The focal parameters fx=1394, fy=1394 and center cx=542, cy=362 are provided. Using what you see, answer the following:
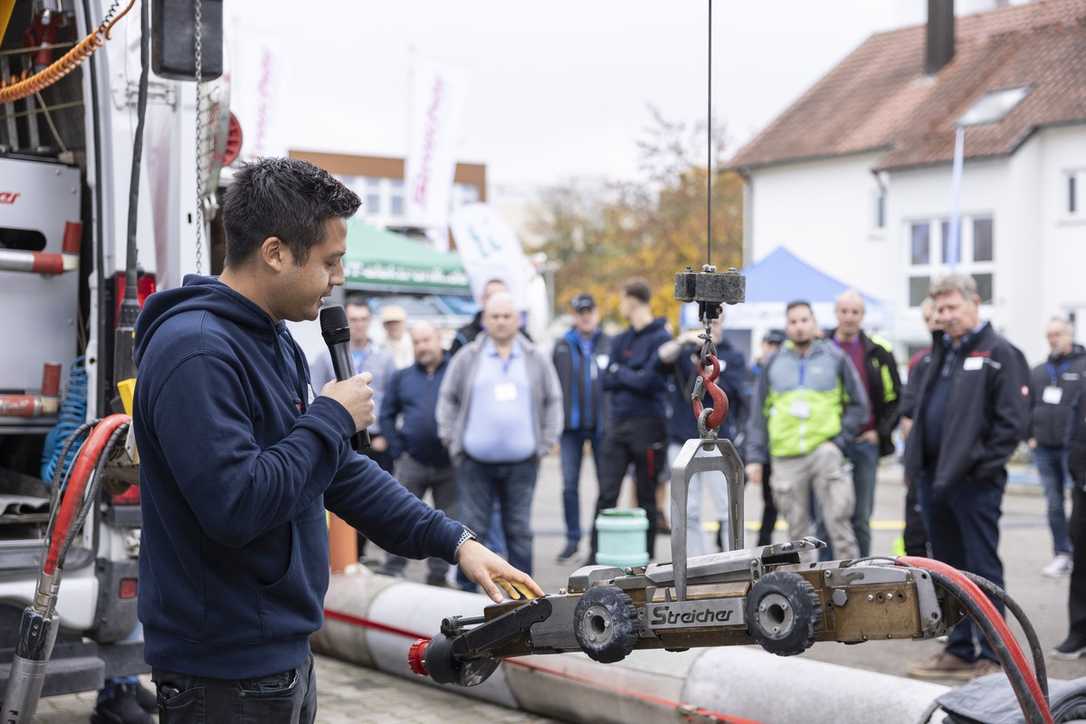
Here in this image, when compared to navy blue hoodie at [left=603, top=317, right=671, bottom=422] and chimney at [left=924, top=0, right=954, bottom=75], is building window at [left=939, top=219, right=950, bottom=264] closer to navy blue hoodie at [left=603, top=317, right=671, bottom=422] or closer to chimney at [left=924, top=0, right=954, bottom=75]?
chimney at [left=924, top=0, right=954, bottom=75]

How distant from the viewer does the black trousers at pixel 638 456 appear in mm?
10297

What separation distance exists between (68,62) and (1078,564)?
565cm

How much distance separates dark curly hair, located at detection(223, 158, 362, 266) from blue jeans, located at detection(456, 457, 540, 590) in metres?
6.01

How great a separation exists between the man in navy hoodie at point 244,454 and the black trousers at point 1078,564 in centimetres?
559

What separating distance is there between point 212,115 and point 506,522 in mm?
4114

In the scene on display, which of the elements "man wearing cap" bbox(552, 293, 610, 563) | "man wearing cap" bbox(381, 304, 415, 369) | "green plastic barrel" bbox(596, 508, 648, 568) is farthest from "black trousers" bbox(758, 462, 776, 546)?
"man wearing cap" bbox(381, 304, 415, 369)

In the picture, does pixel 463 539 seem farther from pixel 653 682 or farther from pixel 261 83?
pixel 261 83

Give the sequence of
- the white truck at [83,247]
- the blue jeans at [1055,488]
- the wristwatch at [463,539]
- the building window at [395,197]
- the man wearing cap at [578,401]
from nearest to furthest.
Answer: the wristwatch at [463,539]
the white truck at [83,247]
the blue jeans at [1055,488]
the man wearing cap at [578,401]
the building window at [395,197]

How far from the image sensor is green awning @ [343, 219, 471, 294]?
17.5 metres

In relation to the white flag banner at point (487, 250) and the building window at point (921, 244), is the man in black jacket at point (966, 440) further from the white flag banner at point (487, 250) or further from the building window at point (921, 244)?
the building window at point (921, 244)

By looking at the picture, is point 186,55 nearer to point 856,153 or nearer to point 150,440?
point 150,440

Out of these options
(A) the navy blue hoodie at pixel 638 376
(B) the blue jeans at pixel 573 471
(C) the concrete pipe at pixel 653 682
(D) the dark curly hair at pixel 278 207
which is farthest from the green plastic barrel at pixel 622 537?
(D) the dark curly hair at pixel 278 207

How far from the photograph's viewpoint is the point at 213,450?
2.56m

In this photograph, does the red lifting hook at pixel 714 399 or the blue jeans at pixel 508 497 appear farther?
the blue jeans at pixel 508 497
